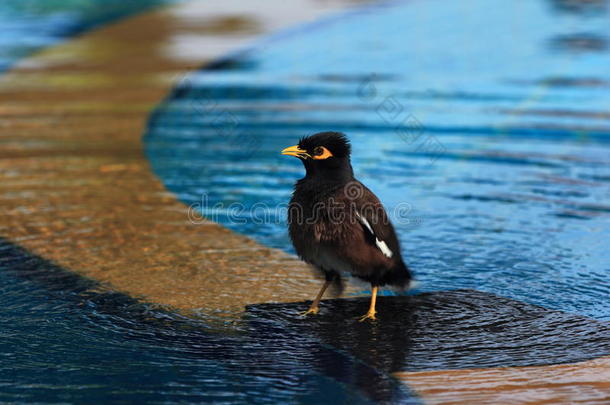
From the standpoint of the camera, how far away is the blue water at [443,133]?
7539 mm

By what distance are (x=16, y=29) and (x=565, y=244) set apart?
41.8ft

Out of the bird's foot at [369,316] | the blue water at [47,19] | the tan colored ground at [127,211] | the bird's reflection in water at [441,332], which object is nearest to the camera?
the tan colored ground at [127,211]

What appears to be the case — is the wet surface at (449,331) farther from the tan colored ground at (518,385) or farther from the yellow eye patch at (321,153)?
the yellow eye patch at (321,153)

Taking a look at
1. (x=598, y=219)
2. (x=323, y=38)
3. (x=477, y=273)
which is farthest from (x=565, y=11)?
(x=477, y=273)

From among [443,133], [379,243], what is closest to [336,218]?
[379,243]

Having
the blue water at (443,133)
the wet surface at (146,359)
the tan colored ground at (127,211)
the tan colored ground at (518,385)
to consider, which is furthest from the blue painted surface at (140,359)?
the blue water at (443,133)

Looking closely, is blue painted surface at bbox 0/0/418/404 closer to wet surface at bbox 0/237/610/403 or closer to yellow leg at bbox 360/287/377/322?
wet surface at bbox 0/237/610/403

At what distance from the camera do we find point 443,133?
37.6 feet

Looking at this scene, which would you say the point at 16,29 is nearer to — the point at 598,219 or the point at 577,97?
the point at 577,97

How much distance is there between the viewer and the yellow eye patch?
6.09 metres

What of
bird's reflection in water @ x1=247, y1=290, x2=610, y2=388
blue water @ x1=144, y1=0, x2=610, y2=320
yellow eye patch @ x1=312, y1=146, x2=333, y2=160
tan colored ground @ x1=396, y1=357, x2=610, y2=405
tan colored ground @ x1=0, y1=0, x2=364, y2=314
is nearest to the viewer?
tan colored ground @ x1=396, y1=357, x2=610, y2=405

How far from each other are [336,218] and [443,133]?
568 centimetres

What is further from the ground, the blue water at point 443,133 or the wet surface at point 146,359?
the blue water at point 443,133

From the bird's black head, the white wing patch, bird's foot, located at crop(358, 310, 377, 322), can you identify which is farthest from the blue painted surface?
the bird's black head
